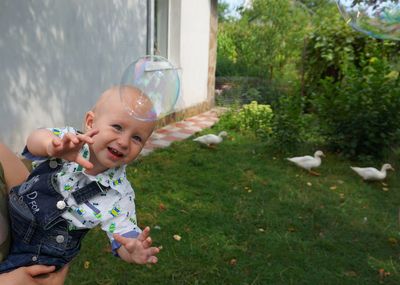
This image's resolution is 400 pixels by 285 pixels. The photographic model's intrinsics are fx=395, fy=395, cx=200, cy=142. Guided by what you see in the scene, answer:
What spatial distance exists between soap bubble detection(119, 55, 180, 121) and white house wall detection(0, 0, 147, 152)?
8.66 feet

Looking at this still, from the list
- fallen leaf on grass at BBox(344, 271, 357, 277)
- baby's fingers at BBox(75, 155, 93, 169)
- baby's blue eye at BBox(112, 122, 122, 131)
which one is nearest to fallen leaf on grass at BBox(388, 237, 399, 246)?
fallen leaf on grass at BBox(344, 271, 357, 277)

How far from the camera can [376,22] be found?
2.19 metres

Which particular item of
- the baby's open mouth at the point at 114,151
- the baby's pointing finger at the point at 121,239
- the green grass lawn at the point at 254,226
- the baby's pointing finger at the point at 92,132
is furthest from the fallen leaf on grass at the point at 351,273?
the baby's pointing finger at the point at 92,132

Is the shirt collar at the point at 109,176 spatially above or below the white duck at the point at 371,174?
above

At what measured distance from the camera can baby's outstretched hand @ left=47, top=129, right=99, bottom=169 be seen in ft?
4.45

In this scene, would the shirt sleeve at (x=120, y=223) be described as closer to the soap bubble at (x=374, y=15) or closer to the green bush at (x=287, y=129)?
the soap bubble at (x=374, y=15)

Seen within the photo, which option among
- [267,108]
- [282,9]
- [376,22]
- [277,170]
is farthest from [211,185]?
[282,9]

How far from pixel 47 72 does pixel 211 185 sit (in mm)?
2294

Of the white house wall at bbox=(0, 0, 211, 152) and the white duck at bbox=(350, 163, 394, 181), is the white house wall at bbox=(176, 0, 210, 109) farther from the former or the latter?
the white duck at bbox=(350, 163, 394, 181)

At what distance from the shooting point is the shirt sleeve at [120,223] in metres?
1.61

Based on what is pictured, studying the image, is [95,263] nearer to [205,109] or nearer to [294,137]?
[294,137]

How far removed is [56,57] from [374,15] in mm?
3572

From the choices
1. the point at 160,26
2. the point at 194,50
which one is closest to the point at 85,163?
the point at 160,26

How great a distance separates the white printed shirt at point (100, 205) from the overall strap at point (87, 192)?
0.05 ft
